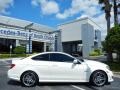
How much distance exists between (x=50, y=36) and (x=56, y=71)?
202 feet

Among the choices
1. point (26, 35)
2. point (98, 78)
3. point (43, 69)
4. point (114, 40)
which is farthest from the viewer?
point (26, 35)

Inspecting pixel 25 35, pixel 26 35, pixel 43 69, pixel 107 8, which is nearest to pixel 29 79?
pixel 43 69

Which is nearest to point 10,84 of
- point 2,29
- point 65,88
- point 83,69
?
point 65,88

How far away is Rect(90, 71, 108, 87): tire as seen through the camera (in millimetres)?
11828

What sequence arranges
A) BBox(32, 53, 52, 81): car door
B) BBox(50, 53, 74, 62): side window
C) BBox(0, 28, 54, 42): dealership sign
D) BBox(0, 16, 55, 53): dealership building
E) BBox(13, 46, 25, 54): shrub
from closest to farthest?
BBox(32, 53, 52, 81): car door → BBox(50, 53, 74, 62): side window → BBox(0, 28, 54, 42): dealership sign → BBox(13, 46, 25, 54): shrub → BBox(0, 16, 55, 53): dealership building

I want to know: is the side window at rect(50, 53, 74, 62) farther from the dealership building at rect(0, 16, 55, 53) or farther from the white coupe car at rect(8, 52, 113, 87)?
the dealership building at rect(0, 16, 55, 53)

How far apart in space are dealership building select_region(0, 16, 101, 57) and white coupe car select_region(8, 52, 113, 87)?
45.0 m

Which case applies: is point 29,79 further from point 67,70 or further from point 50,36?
point 50,36

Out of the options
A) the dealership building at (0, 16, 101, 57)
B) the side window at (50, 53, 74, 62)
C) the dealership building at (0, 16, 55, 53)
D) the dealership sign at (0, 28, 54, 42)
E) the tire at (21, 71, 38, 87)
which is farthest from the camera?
the dealership building at (0, 16, 101, 57)

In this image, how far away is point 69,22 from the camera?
70.2 metres

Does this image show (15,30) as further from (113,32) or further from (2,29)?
(113,32)

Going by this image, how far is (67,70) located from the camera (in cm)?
1178

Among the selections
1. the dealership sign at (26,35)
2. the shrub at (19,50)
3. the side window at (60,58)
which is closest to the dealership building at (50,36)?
the dealership sign at (26,35)

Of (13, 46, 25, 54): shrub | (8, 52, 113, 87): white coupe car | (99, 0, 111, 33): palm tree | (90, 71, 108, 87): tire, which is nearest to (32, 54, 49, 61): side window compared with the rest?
(8, 52, 113, 87): white coupe car
